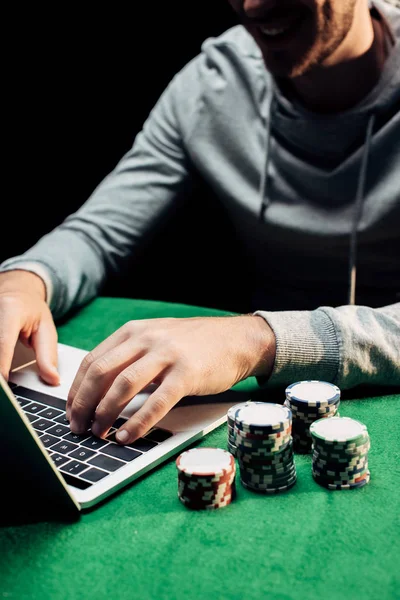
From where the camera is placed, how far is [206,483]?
29.7 inches

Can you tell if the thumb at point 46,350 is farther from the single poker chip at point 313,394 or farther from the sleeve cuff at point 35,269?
the single poker chip at point 313,394

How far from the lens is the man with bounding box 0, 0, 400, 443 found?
39.8 inches

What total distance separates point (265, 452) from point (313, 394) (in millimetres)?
146

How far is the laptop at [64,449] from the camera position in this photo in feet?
2.25

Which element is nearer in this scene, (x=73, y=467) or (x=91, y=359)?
(x=73, y=467)

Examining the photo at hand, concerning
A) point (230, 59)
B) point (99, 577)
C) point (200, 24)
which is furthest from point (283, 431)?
point (200, 24)

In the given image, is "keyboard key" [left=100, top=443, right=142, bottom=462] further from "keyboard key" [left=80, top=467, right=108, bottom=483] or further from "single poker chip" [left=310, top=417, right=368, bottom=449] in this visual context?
"single poker chip" [left=310, top=417, right=368, bottom=449]

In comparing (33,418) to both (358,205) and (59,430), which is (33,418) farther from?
(358,205)

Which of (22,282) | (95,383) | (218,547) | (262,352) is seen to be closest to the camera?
(218,547)

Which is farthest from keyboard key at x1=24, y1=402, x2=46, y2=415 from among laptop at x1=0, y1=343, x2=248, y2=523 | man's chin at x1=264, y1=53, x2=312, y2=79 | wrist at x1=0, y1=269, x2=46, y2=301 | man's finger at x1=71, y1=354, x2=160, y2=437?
man's chin at x1=264, y1=53, x2=312, y2=79

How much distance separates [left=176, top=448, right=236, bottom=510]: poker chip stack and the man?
0.16 metres

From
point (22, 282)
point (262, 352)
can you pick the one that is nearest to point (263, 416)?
point (262, 352)

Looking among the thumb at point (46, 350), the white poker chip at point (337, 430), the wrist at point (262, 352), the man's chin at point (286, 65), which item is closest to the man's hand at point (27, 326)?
the thumb at point (46, 350)

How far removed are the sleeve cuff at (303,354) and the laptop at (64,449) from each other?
0.07 m
